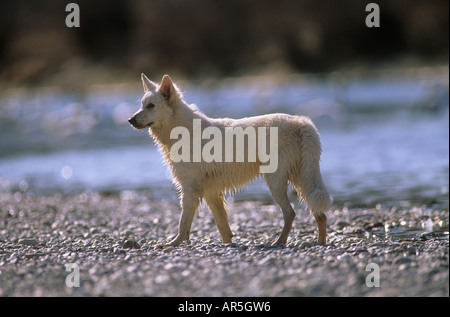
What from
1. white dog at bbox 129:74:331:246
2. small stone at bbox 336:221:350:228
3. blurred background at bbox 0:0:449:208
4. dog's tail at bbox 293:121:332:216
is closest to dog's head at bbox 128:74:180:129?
white dog at bbox 129:74:331:246

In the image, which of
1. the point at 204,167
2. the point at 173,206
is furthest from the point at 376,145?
the point at 204,167

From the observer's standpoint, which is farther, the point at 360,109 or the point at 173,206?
the point at 360,109

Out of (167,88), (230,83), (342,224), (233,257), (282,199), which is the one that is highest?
(230,83)

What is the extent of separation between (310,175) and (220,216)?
1444 mm

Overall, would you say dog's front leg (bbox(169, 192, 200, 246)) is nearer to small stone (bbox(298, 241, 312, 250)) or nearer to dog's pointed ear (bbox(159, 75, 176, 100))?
dog's pointed ear (bbox(159, 75, 176, 100))

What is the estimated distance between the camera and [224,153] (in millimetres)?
8023

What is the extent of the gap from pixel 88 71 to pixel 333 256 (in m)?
67.4

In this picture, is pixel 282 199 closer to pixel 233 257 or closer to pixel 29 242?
pixel 233 257

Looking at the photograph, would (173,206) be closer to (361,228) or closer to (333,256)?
(361,228)

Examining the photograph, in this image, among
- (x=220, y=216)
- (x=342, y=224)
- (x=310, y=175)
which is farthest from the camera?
(x=342, y=224)

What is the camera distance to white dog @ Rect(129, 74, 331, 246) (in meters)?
7.76

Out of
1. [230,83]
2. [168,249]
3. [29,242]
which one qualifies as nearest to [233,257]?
[168,249]
